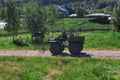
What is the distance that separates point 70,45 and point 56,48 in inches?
41.8

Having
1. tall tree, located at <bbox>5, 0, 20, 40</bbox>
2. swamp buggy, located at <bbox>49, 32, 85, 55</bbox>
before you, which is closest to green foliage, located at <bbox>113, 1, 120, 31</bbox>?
tall tree, located at <bbox>5, 0, 20, 40</bbox>

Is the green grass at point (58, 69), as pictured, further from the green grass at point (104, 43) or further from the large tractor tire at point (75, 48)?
the green grass at point (104, 43)

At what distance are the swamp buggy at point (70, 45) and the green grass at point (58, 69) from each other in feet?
8.59

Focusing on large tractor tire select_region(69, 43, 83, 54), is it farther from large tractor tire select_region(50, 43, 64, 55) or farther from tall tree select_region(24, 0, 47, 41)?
tall tree select_region(24, 0, 47, 41)

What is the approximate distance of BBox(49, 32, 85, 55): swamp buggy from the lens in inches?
942

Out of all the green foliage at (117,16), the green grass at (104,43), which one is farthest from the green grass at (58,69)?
the green foliage at (117,16)

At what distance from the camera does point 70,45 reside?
24.1 meters

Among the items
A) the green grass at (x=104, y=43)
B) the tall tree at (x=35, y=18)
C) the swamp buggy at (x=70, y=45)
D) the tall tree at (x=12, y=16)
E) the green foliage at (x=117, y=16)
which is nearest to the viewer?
the swamp buggy at (x=70, y=45)

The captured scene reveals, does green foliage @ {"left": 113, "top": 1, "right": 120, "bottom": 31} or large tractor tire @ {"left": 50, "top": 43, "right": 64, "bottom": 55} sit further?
green foliage @ {"left": 113, "top": 1, "right": 120, "bottom": 31}

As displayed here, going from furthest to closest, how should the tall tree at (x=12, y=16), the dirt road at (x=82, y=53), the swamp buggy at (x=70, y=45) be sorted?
the tall tree at (x=12, y=16) → the swamp buggy at (x=70, y=45) → the dirt road at (x=82, y=53)

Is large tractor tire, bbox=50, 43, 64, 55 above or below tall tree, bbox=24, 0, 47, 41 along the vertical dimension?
below

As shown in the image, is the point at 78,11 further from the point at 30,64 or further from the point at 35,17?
the point at 30,64

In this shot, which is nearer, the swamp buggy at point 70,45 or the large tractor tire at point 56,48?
the swamp buggy at point 70,45

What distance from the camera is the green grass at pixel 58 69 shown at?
18406 millimetres
